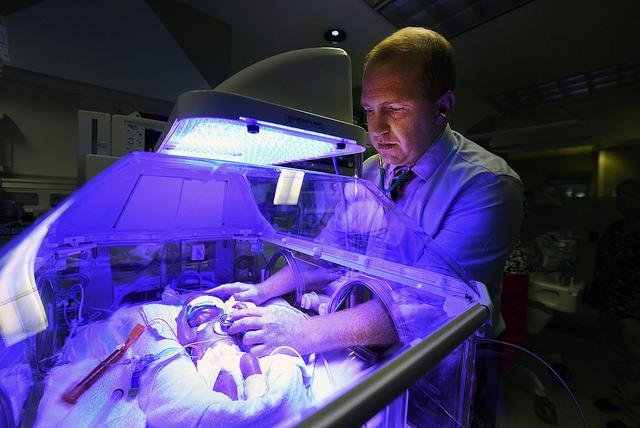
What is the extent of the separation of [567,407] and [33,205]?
13.3ft

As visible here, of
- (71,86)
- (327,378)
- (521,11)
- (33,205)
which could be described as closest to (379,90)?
(327,378)

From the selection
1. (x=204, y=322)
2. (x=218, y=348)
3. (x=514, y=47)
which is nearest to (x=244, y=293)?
(x=204, y=322)

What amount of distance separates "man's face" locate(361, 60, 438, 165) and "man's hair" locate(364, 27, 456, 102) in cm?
2

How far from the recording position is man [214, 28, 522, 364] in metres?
0.83

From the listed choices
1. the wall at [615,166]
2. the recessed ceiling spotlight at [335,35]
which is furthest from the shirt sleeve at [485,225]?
the wall at [615,166]

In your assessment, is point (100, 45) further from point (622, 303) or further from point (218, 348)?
point (622, 303)

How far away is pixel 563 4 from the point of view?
1.63 meters

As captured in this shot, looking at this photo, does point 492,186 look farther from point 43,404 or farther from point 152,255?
point 152,255

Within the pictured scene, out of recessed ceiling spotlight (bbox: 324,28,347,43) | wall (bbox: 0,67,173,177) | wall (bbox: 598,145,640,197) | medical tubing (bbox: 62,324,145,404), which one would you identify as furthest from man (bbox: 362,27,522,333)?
wall (bbox: 598,145,640,197)

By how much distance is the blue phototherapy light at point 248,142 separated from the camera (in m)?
0.57

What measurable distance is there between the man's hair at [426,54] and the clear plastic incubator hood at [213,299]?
396 millimetres

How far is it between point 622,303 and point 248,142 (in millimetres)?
3344

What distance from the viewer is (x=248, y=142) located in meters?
0.80

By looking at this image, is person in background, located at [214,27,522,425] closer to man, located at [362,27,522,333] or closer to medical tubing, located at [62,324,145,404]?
man, located at [362,27,522,333]
